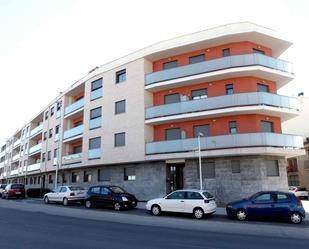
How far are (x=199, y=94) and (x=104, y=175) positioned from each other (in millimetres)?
12636

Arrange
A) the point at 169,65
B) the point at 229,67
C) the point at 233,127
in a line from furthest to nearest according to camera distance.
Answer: the point at 169,65, the point at 233,127, the point at 229,67

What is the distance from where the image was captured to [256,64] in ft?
73.5

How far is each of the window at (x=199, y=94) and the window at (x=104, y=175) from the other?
1144 centimetres

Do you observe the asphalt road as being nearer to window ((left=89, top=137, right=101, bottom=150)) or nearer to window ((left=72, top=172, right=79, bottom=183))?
window ((left=89, top=137, right=101, bottom=150))

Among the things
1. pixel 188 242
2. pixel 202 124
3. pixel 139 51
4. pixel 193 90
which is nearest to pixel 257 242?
pixel 188 242

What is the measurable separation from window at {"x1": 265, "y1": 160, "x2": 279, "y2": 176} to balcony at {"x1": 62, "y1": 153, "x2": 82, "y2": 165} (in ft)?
61.2

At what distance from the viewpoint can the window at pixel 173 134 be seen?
25281 mm

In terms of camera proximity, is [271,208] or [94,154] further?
[94,154]

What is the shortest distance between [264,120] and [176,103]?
23.1ft

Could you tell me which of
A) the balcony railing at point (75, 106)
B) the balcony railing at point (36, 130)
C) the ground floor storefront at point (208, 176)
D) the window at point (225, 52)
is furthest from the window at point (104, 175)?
the balcony railing at point (36, 130)

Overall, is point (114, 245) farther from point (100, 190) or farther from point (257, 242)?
point (100, 190)

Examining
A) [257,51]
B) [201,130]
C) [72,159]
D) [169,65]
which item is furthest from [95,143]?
[257,51]

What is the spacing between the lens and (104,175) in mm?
29844

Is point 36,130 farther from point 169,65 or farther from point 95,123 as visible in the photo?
point 169,65
